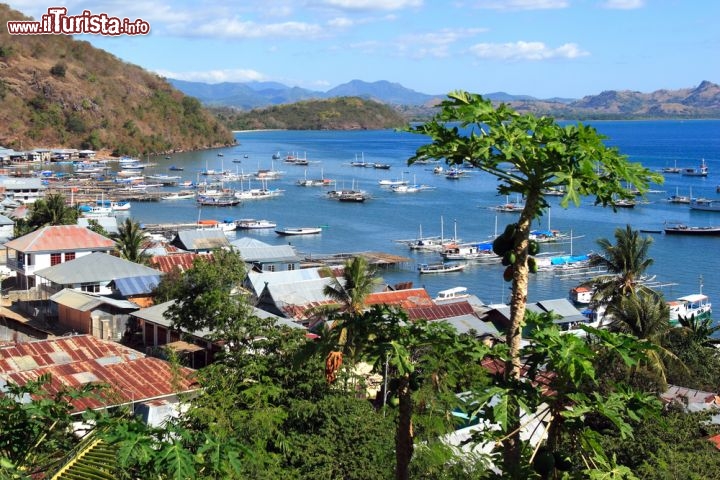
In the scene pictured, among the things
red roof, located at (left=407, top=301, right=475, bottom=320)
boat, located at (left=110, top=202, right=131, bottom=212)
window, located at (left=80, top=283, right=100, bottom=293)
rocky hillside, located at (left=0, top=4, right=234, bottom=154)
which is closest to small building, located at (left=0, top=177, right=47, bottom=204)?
boat, located at (left=110, top=202, right=131, bottom=212)

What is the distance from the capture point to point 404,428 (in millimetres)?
4938

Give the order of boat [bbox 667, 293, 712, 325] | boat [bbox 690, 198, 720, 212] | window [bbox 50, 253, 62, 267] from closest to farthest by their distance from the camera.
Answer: window [bbox 50, 253, 62, 267], boat [bbox 667, 293, 712, 325], boat [bbox 690, 198, 720, 212]

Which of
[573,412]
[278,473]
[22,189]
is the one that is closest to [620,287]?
[278,473]

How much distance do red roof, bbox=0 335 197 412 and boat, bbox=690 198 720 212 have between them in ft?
195

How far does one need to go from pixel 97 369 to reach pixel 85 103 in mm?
109318

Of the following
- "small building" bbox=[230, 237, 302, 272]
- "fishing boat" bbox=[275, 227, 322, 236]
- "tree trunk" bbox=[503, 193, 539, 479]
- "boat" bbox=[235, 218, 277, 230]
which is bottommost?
"fishing boat" bbox=[275, 227, 322, 236]

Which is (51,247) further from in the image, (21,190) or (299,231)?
(21,190)

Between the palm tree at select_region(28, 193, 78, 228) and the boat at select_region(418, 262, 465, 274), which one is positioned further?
the boat at select_region(418, 262, 465, 274)

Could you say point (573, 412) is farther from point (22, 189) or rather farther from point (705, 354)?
point (22, 189)

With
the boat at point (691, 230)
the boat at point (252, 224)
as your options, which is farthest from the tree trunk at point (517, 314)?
the boat at point (252, 224)

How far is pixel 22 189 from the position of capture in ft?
202

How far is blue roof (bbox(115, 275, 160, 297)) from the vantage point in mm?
24828

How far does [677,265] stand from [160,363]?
121ft

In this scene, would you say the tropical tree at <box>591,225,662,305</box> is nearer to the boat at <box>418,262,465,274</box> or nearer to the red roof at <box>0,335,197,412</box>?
the red roof at <box>0,335,197,412</box>
